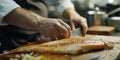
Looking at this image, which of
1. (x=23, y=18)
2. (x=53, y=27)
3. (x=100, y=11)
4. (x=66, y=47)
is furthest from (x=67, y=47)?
(x=100, y=11)

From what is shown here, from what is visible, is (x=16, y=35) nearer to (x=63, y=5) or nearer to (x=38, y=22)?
(x=38, y=22)

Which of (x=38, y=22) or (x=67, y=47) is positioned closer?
(x=67, y=47)

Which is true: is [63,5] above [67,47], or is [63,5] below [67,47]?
above

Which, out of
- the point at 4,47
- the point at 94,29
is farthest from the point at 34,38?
the point at 94,29

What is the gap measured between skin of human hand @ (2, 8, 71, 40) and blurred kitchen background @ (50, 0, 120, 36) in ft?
3.83

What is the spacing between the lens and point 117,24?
2.18 m

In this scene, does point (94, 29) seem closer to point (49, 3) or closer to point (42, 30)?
point (49, 3)

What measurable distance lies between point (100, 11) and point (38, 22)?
1.31m

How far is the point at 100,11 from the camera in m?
2.32

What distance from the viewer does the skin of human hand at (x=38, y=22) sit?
107cm

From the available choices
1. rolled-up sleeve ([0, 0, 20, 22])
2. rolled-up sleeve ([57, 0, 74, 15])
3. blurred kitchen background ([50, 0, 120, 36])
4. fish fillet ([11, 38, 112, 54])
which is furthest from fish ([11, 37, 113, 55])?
blurred kitchen background ([50, 0, 120, 36])

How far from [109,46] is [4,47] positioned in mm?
499

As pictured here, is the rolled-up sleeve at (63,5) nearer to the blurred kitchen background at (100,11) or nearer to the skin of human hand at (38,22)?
the skin of human hand at (38,22)

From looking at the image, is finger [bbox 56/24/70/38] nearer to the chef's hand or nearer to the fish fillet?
the fish fillet
